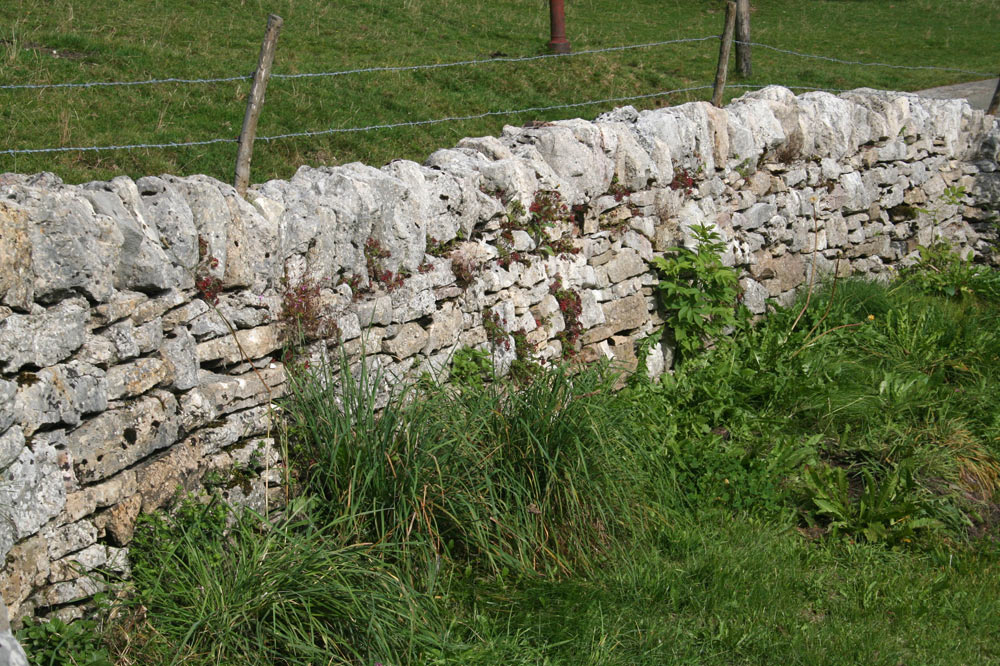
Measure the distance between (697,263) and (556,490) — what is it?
2.54 metres

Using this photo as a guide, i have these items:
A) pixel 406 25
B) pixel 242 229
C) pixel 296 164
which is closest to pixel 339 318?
pixel 242 229

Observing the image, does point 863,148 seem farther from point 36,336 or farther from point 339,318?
point 36,336

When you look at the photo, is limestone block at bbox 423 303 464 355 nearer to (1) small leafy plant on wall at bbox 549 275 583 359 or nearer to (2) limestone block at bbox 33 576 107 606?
(1) small leafy plant on wall at bbox 549 275 583 359

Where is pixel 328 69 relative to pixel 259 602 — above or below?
above

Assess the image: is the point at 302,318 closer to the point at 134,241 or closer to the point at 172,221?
the point at 172,221

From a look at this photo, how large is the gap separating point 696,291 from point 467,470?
8.78ft

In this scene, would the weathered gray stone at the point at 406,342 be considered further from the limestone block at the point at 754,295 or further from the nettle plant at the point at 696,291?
the limestone block at the point at 754,295

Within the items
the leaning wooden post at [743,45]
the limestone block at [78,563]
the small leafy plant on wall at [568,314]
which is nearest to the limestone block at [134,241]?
the limestone block at [78,563]

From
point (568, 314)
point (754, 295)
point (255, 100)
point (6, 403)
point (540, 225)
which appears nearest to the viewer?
point (6, 403)

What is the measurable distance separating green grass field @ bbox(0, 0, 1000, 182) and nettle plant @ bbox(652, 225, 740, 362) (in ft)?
9.53

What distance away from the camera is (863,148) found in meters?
8.03

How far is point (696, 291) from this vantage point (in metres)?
6.16

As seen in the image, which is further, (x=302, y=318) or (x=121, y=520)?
(x=302, y=318)

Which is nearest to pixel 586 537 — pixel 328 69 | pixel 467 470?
pixel 467 470
